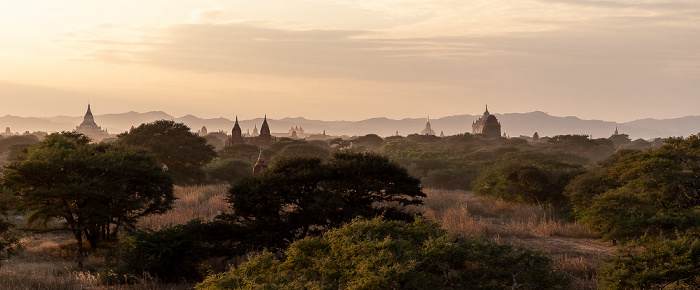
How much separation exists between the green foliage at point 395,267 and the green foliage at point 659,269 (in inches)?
57.4

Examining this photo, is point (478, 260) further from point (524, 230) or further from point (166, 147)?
point (166, 147)

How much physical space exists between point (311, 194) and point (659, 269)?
753 cm

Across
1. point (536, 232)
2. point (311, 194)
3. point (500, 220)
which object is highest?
point (311, 194)

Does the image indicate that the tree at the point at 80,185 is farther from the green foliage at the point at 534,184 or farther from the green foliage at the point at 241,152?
the green foliage at the point at 241,152

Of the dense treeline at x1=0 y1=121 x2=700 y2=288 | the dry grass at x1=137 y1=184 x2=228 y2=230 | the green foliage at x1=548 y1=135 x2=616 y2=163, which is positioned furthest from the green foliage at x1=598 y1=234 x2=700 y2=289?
the green foliage at x1=548 y1=135 x2=616 y2=163

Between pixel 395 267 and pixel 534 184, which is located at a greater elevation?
pixel 395 267

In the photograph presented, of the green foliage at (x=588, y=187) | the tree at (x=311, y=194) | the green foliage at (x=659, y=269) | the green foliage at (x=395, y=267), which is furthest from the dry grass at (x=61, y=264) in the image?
the green foliage at (x=588, y=187)

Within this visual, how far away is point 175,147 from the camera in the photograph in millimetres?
38000

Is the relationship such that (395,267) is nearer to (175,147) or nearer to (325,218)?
(325,218)

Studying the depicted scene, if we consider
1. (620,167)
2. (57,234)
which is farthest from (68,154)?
(620,167)

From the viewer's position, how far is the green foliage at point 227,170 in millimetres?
43344

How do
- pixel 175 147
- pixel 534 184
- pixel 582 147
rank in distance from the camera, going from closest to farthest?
1. pixel 534 184
2. pixel 175 147
3. pixel 582 147

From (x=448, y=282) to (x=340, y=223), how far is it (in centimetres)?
519

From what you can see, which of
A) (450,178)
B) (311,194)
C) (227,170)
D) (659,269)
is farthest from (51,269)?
(450,178)
